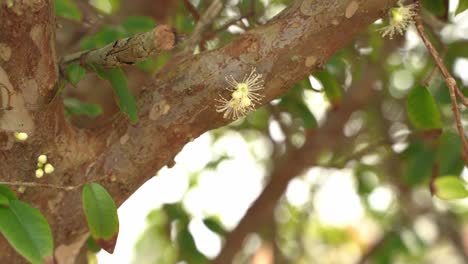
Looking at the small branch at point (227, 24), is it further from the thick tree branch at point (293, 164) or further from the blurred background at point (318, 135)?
the thick tree branch at point (293, 164)

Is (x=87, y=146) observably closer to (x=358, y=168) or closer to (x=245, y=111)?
(x=245, y=111)

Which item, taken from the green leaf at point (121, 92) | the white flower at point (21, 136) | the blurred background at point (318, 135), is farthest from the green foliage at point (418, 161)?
the white flower at point (21, 136)

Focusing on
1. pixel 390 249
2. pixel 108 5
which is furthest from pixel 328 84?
pixel 108 5

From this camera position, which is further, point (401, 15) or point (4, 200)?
point (401, 15)

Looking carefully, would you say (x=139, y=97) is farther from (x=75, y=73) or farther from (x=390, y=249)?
(x=390, y=249)

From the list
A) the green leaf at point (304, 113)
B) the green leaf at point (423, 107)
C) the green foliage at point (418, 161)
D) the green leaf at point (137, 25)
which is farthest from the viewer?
the green foliage at point (418, 161)

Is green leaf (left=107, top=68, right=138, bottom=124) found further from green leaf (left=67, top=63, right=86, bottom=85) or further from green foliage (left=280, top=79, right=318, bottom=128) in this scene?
green foliage (left=280, top=79, right=318, bottom=128)

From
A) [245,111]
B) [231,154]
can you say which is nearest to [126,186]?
[245,111]
